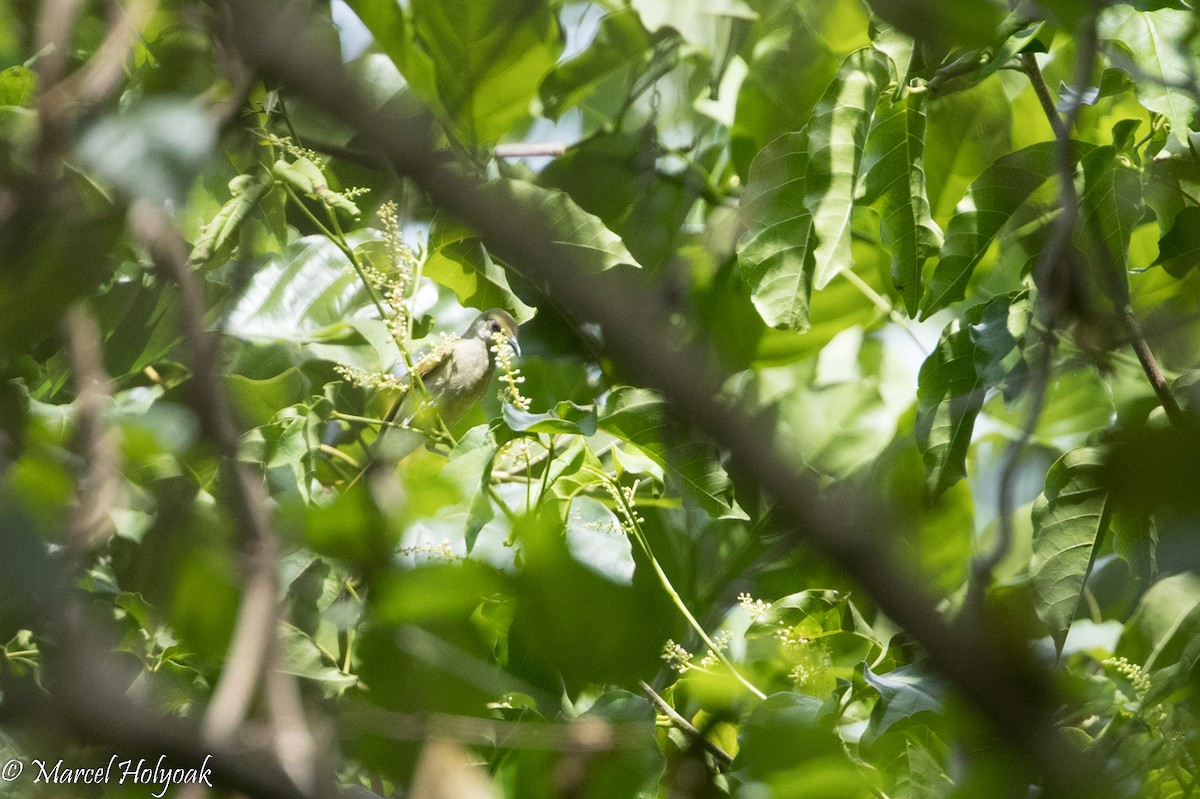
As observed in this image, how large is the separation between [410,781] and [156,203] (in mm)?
332

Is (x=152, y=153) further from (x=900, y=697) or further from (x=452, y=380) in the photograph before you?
(x=452, y=380)

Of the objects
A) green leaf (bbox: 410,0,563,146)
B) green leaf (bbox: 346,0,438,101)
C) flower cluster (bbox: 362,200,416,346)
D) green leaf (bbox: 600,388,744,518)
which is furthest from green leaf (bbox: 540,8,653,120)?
green leaf (bbox: 600,388,744,518)

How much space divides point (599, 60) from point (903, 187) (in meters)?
0.66

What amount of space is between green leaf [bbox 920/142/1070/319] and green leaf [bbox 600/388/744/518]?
1.03ft

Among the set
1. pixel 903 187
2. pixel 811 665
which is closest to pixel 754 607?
pixel 811 665

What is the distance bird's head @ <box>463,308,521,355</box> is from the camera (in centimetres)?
178

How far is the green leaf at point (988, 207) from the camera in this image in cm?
117

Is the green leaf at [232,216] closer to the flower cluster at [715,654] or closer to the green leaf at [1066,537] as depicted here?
the flower cluster at [715,654]

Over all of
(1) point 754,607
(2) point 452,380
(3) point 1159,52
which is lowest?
(1) point 754,607

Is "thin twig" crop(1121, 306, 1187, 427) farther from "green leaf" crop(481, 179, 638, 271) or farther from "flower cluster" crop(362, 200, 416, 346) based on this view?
"flower cluster" crop(362, 200, 416, 346)

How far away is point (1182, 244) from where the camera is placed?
1.12m

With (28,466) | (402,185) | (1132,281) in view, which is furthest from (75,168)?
(1132,281)

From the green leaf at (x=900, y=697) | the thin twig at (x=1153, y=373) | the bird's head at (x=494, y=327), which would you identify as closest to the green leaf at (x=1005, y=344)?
the thin twig at (x=1153, y=373)

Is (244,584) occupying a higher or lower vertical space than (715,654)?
higher
